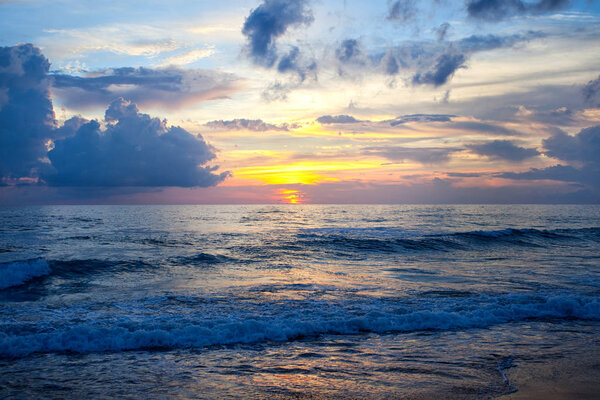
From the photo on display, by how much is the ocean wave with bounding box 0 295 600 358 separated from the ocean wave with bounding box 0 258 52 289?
9.14 metres

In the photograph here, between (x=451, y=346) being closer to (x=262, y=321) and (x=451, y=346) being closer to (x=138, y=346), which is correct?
(x=262, y=321)

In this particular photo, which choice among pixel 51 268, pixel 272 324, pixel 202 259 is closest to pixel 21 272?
pixel 51 268

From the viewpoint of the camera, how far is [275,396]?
21.3ft

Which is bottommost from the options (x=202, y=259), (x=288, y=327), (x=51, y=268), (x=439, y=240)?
(x=439, y=240)

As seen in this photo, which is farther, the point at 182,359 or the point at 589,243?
the point at 589,243

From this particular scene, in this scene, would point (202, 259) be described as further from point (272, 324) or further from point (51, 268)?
point (272, 324)

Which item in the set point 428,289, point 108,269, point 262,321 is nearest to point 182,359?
point 262,321

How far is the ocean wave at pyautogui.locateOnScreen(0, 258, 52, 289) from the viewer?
1786 centimetres

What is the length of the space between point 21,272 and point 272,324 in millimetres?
15339

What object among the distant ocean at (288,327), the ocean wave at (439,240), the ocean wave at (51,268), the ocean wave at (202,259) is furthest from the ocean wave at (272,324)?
the ocean wave at (439,240)

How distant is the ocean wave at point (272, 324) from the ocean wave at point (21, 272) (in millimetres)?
9145

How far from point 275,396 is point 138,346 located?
4.68 metres

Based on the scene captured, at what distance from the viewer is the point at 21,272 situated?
18.8m

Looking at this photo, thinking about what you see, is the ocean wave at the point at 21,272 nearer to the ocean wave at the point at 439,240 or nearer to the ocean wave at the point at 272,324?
the ocean wave at the point at 272,324
